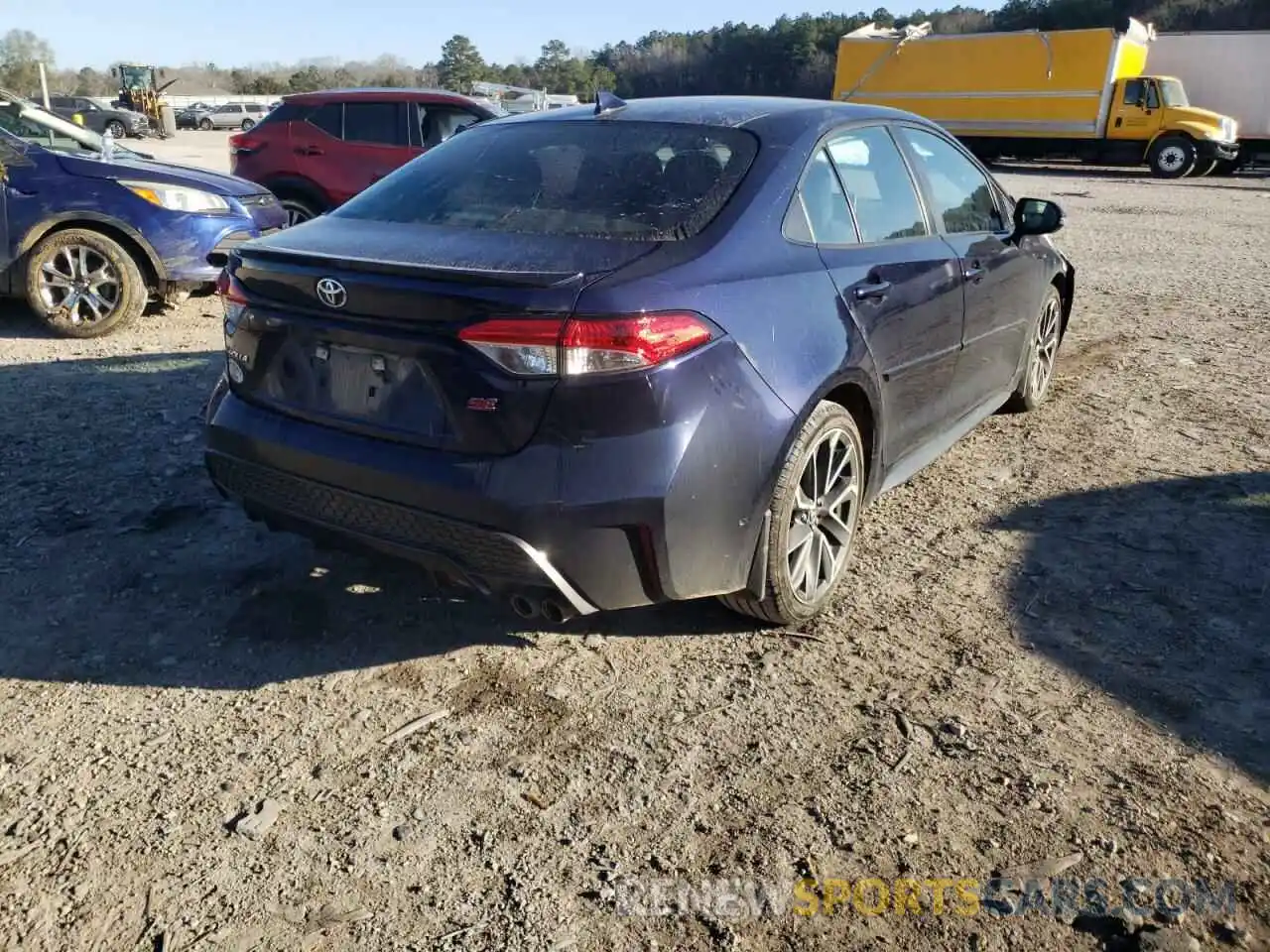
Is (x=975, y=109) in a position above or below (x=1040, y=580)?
above

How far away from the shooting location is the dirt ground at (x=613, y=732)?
2.16 metres

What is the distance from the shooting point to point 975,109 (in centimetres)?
2766

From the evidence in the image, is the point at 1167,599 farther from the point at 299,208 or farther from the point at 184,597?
the point at 299,208

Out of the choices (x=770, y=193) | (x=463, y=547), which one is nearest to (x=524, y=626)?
(x=463, y=547)

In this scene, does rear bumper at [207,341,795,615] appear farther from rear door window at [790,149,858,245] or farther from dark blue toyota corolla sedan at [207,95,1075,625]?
rear door window at [790,149,858,245]

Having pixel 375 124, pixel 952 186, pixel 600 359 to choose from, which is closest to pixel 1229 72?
pixel 375 124

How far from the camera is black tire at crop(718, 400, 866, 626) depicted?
2955 millimetres

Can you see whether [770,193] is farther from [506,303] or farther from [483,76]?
[483,76]

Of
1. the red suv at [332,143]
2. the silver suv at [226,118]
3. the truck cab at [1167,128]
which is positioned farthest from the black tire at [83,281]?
the silver suv at [226,118]

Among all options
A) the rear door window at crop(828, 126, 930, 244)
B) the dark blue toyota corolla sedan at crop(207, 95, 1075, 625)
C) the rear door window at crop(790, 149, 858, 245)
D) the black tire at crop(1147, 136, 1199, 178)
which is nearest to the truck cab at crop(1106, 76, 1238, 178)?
the black tire at crop(1147, 136, 1199, 178)

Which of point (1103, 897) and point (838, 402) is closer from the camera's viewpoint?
point (1103, 897)

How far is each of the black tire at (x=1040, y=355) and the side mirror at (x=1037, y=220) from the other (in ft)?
→ 1.78

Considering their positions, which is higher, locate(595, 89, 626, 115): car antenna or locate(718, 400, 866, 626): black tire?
locate(595, 89, 626, 115): car antenna

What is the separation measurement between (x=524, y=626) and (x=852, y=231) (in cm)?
172
